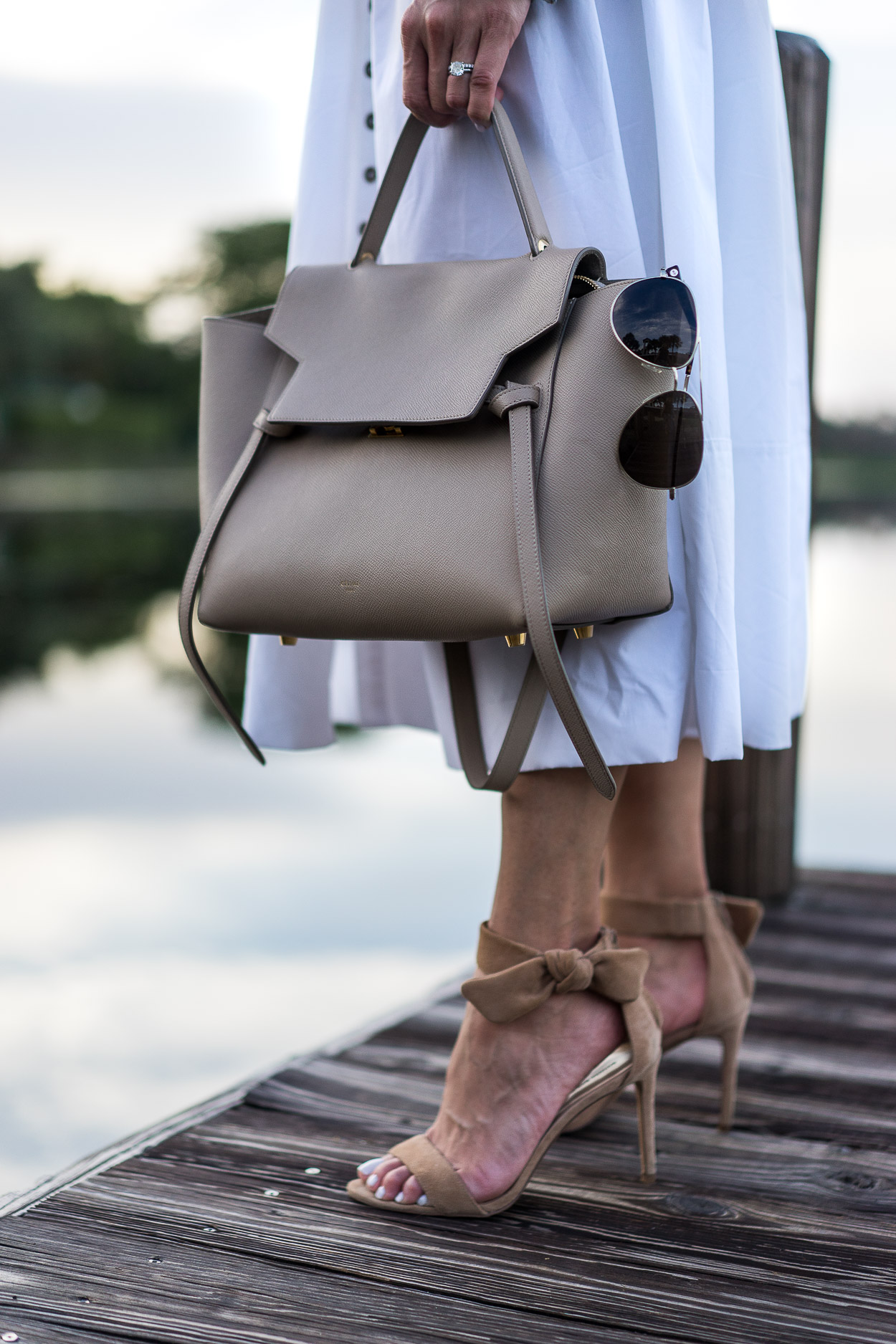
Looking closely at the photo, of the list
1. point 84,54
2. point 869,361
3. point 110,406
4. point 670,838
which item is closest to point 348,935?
point 670,838

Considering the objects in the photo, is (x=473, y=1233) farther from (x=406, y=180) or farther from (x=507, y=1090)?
Result: (x=406, y=180)

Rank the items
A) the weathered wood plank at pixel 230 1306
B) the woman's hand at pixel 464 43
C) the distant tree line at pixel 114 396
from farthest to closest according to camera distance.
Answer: the distant tree line at pixel 114 396
the woman's hand at pixel 464 43
the weathered wood plank at pixel 230 1306

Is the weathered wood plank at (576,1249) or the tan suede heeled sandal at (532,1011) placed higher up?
the tan suede heeled sandal at (532,1011)

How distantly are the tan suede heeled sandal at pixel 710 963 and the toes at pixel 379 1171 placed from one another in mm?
283

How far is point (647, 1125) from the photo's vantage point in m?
0.97

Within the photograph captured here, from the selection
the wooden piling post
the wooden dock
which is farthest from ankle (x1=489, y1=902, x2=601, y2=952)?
the wooden piling post

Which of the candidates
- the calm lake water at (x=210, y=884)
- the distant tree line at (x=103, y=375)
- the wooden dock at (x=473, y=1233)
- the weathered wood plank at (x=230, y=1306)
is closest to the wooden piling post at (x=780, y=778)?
the calm lake water at (x=210, y=884)

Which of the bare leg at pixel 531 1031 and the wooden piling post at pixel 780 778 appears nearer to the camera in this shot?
the bare leg at pixel 531 1031

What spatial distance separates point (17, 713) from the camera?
4199 millimetres

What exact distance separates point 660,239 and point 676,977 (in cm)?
66

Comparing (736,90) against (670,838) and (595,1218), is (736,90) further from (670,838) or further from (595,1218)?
(595,1218)

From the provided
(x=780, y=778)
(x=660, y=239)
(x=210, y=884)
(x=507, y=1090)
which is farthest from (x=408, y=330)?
(x=210, y=884)

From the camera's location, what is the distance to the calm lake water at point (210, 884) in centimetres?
144

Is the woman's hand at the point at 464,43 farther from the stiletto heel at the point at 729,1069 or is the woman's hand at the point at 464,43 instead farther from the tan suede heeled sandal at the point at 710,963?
the stiletto heel at the point at 729,1069
